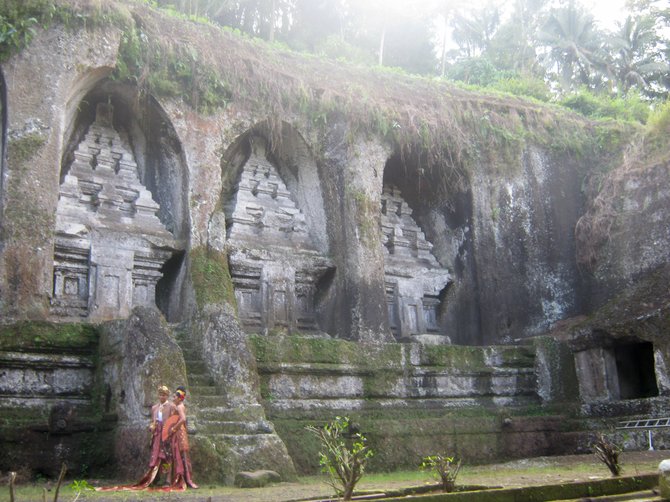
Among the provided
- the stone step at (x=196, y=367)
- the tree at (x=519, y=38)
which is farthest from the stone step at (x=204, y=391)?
the tree at (x=519, y=38)

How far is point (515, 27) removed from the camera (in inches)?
1385

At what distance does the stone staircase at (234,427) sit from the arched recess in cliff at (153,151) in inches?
96.5

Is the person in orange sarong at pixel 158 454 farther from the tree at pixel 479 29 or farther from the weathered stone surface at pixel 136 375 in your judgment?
the tree at pixel 479 29

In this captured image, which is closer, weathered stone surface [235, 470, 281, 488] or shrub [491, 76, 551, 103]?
weathered stone surface [235, 470, 281, 488]

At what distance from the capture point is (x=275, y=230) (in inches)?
488

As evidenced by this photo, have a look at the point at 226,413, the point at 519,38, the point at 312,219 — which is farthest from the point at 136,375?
the point at 519,38

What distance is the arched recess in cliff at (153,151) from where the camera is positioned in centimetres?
1092

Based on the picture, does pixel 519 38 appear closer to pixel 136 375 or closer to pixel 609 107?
pixel 609 107

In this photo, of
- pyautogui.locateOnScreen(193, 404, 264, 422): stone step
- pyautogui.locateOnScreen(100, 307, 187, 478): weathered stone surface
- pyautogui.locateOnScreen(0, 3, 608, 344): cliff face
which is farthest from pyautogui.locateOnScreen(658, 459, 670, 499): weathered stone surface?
pyautogui.locateOnScreen(0, 3, 608, 344): cliff face

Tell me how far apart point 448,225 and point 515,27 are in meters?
24.1

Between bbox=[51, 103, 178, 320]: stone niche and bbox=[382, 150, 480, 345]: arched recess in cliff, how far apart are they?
14.0 ft

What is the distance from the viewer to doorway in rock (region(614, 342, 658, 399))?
11.1 metres

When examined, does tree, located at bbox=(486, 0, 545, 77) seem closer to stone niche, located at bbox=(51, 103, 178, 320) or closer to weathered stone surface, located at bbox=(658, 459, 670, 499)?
stone niche, located at bbox=(51, 103, 178, 320)

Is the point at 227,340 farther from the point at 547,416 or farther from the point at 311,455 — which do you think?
the point at 547,416
